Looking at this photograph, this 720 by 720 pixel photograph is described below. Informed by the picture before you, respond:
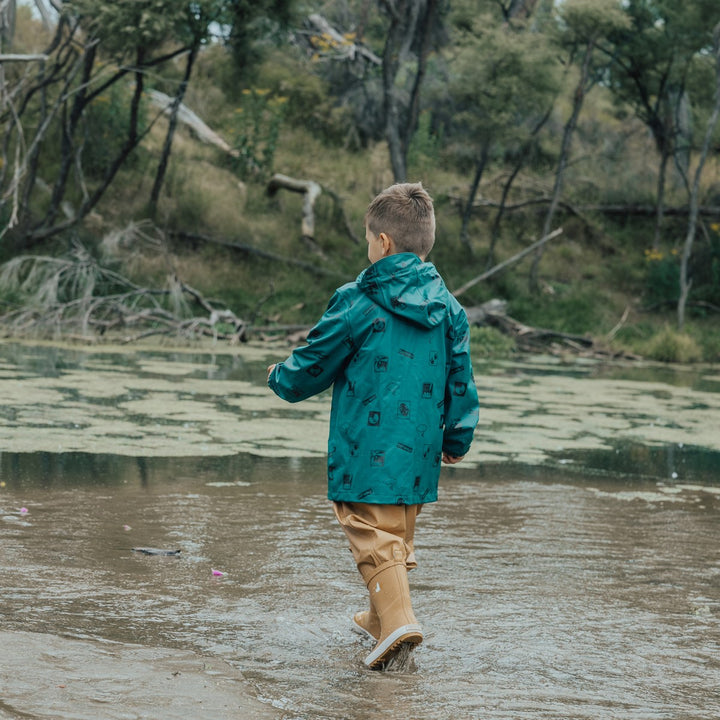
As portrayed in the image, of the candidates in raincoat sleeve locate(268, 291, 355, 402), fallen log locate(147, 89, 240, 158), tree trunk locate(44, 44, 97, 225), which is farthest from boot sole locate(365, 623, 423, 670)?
fallen log locate(147, 89, 240, 158)

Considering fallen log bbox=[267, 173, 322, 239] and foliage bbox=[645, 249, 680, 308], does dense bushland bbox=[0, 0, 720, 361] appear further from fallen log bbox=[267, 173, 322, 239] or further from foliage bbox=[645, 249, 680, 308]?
fallen log bbox=[267, 173, 322, 239]

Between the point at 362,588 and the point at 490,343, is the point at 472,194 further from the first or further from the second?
the point at 362,588

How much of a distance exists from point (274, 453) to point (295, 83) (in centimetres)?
1729

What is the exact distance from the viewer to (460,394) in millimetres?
3178

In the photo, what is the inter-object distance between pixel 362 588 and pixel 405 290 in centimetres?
118

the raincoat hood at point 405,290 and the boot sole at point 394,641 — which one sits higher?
the raincoat hood at point 405,290

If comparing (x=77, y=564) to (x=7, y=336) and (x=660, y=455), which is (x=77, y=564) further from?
(x=7, y=336)

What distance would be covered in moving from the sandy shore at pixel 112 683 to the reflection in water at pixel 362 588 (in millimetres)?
104

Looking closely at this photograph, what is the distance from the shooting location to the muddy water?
2.83m

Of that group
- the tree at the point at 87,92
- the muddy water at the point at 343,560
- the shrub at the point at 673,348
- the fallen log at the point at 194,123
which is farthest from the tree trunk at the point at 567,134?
the muddy water at the point at 343,560

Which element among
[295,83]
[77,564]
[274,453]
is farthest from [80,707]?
[295,83]

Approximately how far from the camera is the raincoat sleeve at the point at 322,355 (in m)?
3.03

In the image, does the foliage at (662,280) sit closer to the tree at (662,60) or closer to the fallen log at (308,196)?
the tree at (662,60)

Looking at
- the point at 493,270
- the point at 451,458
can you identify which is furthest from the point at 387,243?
the point at 493,270
